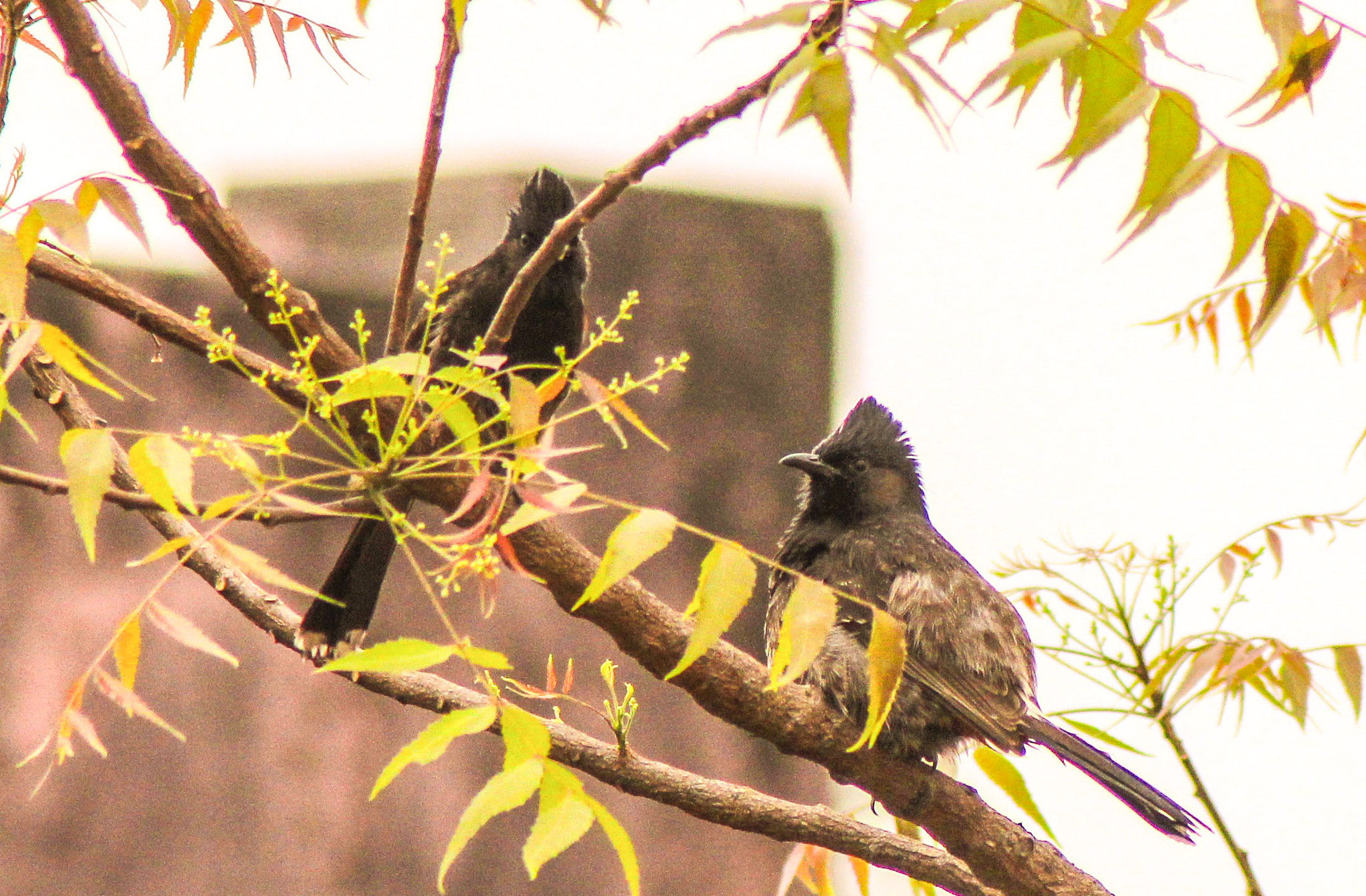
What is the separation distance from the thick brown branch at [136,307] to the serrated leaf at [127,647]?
0.45m

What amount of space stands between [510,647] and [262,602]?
2.94 m

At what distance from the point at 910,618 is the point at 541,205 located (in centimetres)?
169

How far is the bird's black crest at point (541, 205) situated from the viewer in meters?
3.65

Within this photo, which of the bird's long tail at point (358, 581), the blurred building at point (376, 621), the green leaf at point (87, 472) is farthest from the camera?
the blurred building at point (376, 621)

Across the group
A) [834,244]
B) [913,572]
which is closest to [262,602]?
[913,572]

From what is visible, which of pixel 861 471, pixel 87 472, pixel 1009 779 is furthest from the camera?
pixel 861 471

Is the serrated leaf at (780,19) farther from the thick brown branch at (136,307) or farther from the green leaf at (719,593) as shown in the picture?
the thick brown branch at (136,307)

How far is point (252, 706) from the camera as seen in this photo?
5070 millimetres

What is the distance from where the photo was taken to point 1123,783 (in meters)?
2.56

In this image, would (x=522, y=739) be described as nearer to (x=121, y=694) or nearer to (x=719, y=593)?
(x=719, y=593)

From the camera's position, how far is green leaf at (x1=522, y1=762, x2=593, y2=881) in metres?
1.29

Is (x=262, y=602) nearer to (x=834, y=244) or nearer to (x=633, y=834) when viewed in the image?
(x=633, y=834)

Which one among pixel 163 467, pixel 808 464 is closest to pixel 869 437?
pixel 808 464

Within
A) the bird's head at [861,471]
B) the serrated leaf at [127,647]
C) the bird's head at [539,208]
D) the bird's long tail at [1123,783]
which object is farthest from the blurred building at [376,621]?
the serrated leaf at [127,647]
